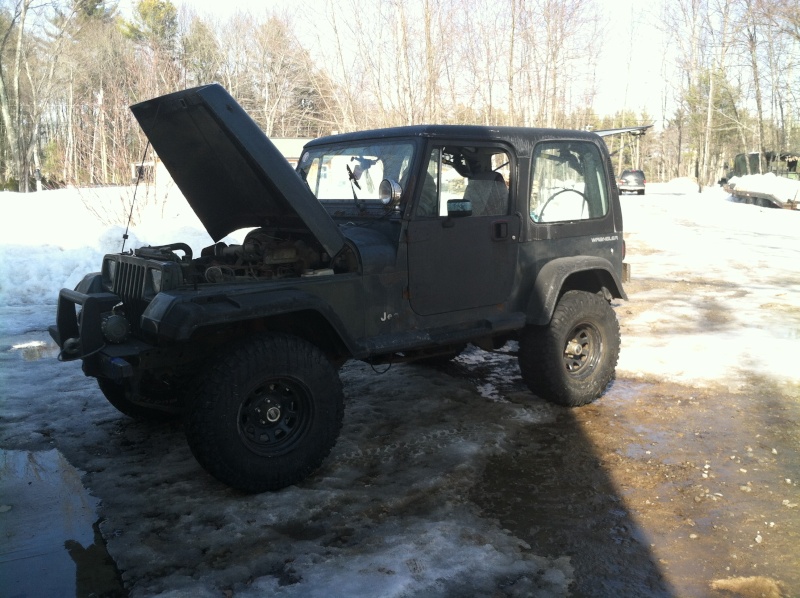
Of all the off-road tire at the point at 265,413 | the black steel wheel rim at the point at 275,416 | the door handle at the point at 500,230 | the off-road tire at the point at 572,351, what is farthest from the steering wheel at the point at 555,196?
the black steel wheel rim at the point at 275,416

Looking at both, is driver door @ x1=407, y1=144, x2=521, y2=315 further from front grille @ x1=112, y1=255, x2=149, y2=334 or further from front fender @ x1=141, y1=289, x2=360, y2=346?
front grille @ x1=112, y1=255, x2=149, y2=334

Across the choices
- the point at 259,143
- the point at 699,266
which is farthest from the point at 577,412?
the point at 699,266

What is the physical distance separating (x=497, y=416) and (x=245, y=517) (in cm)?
223

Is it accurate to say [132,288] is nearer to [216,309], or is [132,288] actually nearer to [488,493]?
[216,309]

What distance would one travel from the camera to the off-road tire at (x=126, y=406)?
488 cm

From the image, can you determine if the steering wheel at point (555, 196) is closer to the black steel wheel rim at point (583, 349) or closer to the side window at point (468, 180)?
the side window at point (468, 180)

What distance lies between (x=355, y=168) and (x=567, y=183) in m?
1.71

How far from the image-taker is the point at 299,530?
3.58 meters

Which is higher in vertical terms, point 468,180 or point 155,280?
point 468,180

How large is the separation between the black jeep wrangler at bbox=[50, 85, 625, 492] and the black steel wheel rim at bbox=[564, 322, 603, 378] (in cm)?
1

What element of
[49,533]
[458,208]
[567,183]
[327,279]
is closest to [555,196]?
[567,183]

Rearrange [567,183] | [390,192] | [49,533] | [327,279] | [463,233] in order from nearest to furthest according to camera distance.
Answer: [49,533]
[327,279]
[390,192]
[463,233]
[567,183]

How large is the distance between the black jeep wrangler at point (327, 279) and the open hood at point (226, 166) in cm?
1

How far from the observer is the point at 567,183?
5.49m
